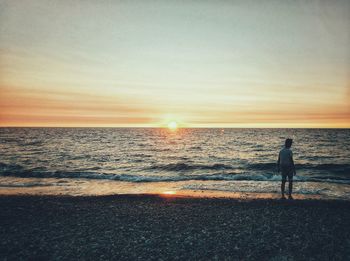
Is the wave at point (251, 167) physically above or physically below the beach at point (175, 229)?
below

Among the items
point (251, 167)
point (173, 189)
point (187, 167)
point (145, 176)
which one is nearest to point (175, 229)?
point (173, 189)

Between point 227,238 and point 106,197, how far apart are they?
927cm

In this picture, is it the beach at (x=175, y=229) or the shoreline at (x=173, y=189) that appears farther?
the shoreline at (x=173, y=189)

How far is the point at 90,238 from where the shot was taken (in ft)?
29.9

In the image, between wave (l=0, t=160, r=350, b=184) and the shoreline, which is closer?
the shoreline

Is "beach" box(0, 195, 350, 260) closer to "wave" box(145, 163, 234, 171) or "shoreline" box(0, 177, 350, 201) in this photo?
"shoreline" box(0, 177, 350, 201)

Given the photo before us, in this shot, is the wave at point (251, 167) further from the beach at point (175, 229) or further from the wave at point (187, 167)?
the beach at point (175, 229)

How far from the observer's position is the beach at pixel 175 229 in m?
8.02

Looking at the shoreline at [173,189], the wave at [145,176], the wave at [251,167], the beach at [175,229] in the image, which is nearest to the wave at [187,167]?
the wave at [251,167]

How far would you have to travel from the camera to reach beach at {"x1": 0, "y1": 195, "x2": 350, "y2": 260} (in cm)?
802

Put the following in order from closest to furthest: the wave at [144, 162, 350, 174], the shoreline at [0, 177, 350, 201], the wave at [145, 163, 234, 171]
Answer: the shoreline at [0, 177, 350, 201] < the wave at [144, 162, 350, 174] < the wave at [145, 163, 234, 171]

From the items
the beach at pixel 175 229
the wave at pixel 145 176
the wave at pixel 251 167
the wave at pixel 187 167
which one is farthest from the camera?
the wave at pixel 187 167

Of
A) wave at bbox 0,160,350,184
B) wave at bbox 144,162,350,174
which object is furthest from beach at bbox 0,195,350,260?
wave at bbox 144,162,350,174

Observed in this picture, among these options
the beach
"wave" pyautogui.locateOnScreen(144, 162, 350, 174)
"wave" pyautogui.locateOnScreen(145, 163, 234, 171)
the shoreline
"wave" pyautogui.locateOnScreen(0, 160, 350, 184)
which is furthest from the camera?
"wave" pyautogui.locateOnScreen(145, 163, 234, 171)
